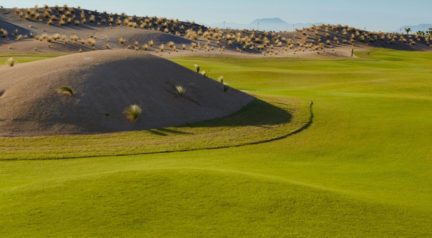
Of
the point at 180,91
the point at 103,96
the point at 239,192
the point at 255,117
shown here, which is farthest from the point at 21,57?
the point at 239,192

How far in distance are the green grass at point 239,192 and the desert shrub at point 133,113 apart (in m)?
5.04

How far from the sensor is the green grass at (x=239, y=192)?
Result: 12289mm

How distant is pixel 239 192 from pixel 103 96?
14428mm

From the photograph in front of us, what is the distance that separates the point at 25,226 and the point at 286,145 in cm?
1404

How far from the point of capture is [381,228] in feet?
42.4

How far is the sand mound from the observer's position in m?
25.0

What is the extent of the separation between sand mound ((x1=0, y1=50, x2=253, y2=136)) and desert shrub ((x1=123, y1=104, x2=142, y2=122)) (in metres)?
0.19

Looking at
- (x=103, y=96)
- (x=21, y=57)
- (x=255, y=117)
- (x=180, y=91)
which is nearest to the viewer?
(x=103, y=96)

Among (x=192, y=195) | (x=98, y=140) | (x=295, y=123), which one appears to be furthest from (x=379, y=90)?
(x=192, y=195)

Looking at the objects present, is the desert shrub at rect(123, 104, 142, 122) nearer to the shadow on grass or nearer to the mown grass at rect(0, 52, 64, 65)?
the shadow on grass

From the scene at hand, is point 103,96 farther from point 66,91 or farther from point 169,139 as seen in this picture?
point 169,139

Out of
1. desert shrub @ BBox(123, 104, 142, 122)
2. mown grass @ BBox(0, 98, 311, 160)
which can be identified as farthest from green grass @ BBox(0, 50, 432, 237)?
desert shrub @ BBox(123, 104, 142, 122)

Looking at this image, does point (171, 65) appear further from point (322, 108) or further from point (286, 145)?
point (286, 145)

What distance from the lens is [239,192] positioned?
47.4 ft
